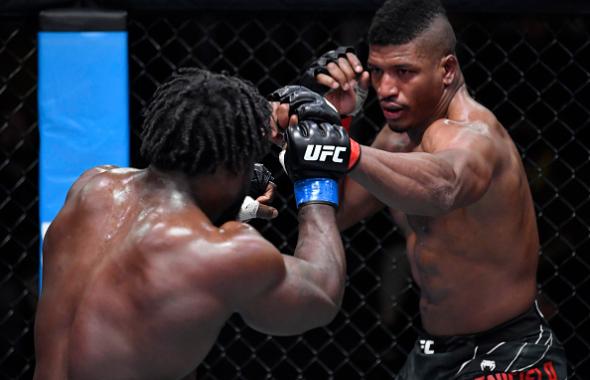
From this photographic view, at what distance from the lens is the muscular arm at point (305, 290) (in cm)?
140

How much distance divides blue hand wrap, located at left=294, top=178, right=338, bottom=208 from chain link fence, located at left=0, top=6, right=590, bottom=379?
46.4 inches

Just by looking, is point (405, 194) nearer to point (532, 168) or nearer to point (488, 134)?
point (488, 134)

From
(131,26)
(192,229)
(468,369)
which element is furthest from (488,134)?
(131,26)

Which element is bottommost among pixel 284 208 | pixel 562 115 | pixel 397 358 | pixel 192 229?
pixel 397 358

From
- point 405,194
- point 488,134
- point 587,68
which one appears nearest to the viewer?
point 405,194

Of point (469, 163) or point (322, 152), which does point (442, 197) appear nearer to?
point (469, 163)

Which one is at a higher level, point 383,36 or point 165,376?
point 383,36

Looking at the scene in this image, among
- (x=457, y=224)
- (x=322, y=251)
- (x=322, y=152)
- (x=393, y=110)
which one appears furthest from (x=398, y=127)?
(x=322, y=251)

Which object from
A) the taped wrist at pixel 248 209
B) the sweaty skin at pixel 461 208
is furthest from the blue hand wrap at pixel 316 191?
the sweaty skin at pixel 461 208

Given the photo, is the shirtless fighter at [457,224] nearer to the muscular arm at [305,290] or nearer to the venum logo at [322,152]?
the venum logo at [322,152]

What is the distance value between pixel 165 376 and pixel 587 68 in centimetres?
213

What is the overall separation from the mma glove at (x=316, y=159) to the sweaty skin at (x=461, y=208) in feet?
1.04

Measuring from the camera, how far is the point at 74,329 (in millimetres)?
1376

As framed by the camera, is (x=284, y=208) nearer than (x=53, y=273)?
→ No
